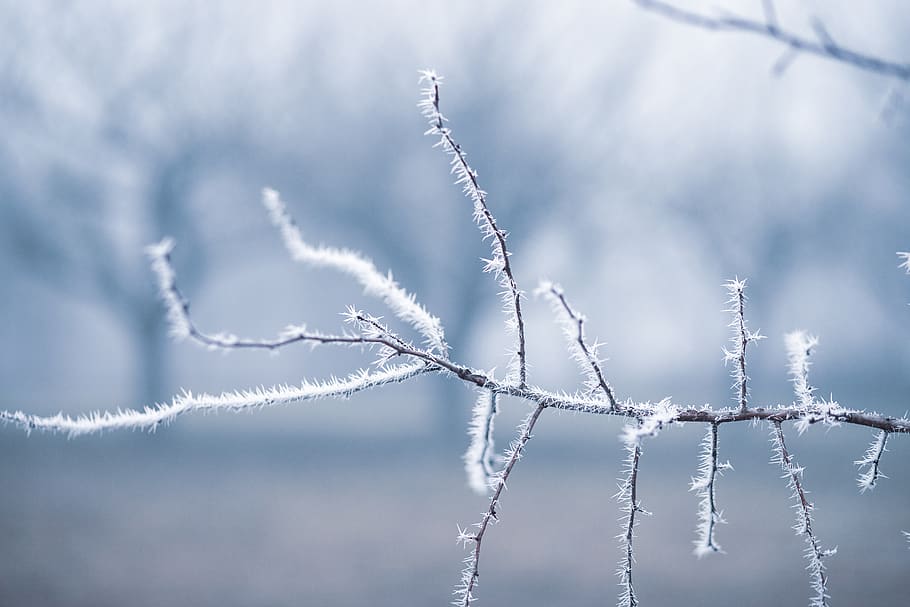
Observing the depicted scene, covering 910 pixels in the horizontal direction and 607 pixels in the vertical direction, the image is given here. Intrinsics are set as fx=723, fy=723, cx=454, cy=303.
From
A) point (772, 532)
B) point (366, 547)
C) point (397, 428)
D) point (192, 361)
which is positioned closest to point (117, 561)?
point (366, 547)

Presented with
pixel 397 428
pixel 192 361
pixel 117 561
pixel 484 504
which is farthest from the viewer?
pixel 192 361

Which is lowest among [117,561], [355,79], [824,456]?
[117,561]

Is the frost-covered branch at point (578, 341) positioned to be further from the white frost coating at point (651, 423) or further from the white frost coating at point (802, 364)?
the white frost coating at point (802, 364)

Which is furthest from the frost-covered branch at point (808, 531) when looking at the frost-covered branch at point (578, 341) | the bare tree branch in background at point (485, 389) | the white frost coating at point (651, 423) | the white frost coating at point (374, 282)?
the white frost coating at point (374, 282)

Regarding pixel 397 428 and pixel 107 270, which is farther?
pixel 397 428

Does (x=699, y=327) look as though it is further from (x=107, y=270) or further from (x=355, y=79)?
(x=107, y=270)

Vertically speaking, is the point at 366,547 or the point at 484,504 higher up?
the point at 484,504

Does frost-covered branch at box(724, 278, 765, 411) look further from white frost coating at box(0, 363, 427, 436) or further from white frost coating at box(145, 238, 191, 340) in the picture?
white frost coating at box(145, 238, 191, 340)
